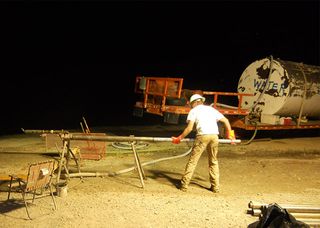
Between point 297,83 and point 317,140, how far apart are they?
2962 millimetres

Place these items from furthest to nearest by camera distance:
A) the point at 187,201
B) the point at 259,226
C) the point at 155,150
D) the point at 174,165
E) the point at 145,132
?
the point at 145,132
the point at 155,150
the point at 174,165
the point at 187,201
the point at 259,226

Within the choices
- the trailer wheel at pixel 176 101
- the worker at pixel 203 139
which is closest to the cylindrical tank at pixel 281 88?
the trailer wheel at pixel 176 101

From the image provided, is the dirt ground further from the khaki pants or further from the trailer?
the trailer

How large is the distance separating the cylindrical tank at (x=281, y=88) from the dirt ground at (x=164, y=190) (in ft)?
7.38

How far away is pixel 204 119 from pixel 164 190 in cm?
163

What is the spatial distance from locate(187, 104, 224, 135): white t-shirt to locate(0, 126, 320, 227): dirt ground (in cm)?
124

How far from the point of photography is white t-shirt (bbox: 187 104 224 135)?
720 centimetres

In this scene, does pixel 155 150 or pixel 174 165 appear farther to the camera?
pixel 155 150

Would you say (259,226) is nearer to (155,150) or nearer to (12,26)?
(155,150)

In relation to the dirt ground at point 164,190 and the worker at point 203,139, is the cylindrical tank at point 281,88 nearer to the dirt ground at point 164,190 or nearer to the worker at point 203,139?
the dirt ground at point 164,190

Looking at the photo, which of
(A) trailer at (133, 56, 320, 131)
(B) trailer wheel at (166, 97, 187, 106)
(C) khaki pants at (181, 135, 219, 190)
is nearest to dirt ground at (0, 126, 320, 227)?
(C) khaki pants at (181, 135, 219, 190)

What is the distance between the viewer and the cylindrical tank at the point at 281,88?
522 inches

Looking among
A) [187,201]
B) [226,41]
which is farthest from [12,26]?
[187,201]

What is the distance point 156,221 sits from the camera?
18.8ft
